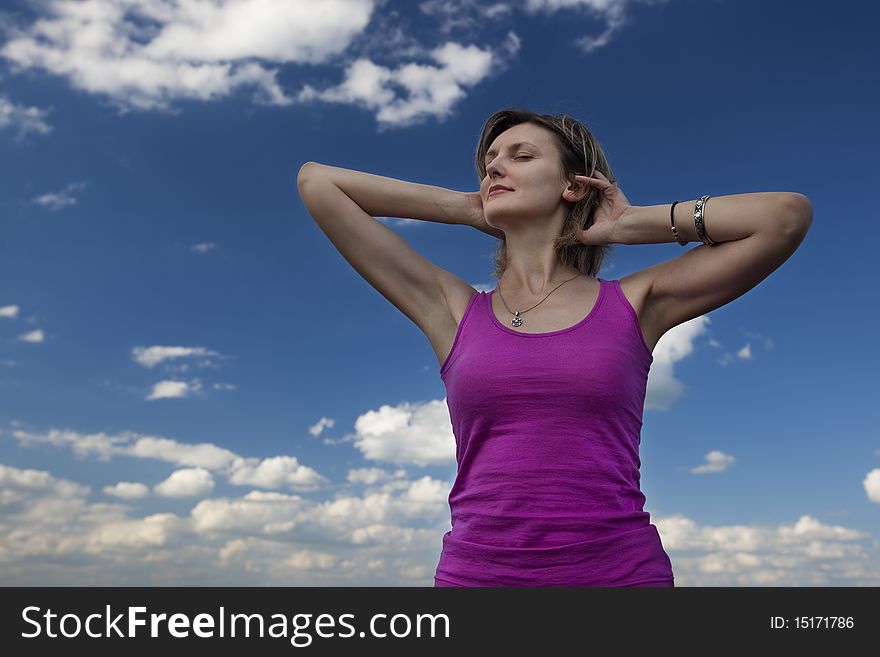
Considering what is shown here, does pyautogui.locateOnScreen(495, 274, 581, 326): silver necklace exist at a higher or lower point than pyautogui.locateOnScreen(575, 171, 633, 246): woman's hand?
lower

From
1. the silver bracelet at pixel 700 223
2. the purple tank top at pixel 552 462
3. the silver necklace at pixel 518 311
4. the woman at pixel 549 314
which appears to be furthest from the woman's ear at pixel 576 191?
the purple tank top at pixel 552 462

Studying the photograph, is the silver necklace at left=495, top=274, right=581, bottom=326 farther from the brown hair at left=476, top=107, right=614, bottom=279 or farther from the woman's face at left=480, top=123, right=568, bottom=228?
the woman's face at left=480, top=123, right=568, bottom=228

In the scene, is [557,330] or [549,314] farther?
[549,314]

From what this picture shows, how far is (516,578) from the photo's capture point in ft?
9.66

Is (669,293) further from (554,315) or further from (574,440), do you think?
(574,440)

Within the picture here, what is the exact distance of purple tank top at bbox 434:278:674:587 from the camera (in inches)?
117

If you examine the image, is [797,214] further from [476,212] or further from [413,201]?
[413,201]

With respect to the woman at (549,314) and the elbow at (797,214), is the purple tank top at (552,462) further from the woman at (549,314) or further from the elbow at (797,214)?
the elbow at (797,214)

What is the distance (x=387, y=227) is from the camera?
388 centimetres

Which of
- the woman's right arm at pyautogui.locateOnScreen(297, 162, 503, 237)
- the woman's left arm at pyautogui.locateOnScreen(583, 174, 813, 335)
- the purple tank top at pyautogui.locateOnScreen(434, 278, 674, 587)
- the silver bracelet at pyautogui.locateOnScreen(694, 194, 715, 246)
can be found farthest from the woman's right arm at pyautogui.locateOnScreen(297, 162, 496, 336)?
the silver bracelet at pyautogui.locateOnScreen(694, 194, 715, 246)

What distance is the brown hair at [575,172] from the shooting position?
3.83 meters

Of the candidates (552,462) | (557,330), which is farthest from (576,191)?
(552,462)

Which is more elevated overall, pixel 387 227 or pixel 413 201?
pixel 413 201

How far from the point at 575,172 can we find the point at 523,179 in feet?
1.12
